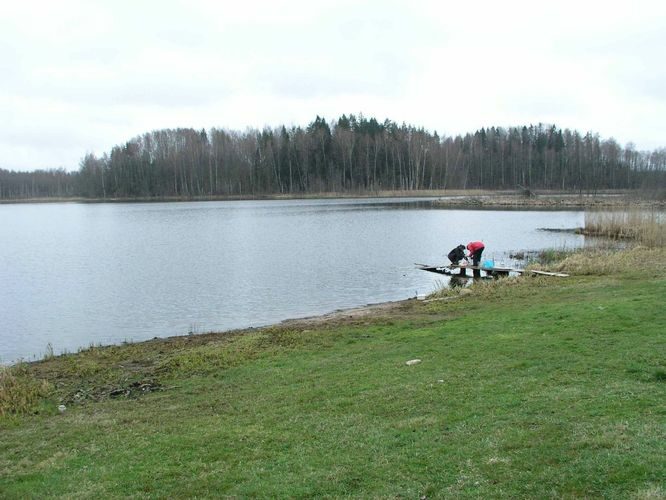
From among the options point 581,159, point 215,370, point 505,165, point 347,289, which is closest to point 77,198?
point 505,165

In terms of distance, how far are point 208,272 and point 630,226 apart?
2678cm

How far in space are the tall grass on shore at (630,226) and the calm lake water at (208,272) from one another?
5.72ft

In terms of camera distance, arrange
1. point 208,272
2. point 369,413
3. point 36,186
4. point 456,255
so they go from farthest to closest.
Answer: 1. point 36,186
2. point 208,272
3. point 456,255
4. point 369,413

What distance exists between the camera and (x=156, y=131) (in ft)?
490

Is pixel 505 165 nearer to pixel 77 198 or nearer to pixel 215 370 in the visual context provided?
pixel 77 198

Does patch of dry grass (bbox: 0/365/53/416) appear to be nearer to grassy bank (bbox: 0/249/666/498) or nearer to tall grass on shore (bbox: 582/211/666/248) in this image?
grassy bank (bbox: 0/249/666/498)

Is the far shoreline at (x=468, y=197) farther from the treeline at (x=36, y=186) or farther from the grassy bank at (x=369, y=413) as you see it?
the grassy bank at (x=369, y=413)

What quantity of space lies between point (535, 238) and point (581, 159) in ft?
363

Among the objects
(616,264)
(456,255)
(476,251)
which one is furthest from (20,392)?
(616,264)

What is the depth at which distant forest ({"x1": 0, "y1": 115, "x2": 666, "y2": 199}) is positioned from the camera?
397 ft

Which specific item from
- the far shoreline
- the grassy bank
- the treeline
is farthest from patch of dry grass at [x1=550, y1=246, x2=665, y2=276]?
the treeline

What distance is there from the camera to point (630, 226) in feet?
123

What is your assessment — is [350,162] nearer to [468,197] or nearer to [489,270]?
[468,197]

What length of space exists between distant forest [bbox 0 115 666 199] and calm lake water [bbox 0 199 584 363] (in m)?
63.9
